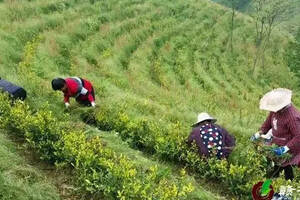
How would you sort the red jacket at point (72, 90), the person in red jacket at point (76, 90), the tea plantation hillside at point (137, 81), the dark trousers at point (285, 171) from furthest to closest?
the red jacket at point (72, 90)
the person in red jacket at point (76, 90)
the dark trousers at point (285, 171)
the tea plantation hillside at point (137, 81)

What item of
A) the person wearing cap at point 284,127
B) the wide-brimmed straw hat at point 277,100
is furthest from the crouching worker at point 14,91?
the wide-brimmed straw hat at point 277,100

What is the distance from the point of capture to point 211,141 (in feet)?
27.9

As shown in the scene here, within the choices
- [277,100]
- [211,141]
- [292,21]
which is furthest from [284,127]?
[292,21]

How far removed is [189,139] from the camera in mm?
8859

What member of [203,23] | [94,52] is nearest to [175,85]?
[94,52]

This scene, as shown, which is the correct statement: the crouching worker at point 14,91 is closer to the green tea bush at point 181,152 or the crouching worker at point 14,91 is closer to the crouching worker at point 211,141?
the green tea bush at point 181,152

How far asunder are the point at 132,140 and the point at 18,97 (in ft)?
8.64

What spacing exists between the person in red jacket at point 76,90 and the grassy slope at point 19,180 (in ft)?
9.04

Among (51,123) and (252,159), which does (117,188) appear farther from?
(252,159)

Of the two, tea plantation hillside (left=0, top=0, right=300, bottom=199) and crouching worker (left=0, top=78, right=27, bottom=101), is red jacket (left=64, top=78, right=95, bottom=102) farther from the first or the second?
crouching worker (left=0, top=78, right=27, bottom=101)

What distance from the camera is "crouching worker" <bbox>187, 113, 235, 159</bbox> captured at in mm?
8492

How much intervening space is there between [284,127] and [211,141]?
4.64 feet

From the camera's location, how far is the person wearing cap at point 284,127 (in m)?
7.79

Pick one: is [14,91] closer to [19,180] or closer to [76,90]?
[76,90]
